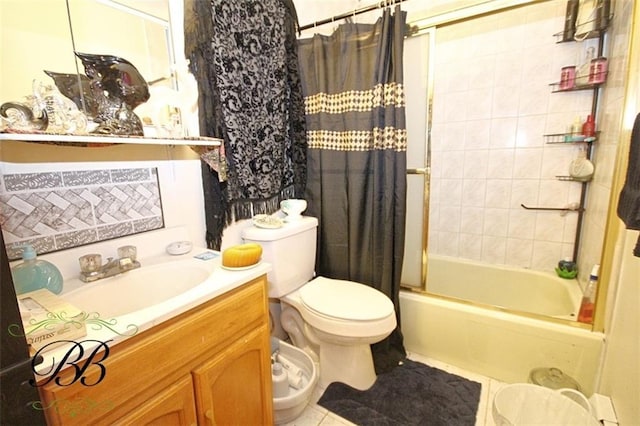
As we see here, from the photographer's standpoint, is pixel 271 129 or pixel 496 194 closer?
pixel 271 129

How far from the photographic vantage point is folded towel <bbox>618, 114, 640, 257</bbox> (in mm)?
712

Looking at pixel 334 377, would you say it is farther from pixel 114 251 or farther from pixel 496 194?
pixel 496 194

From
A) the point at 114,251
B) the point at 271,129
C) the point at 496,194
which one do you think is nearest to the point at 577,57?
the point at 496,194

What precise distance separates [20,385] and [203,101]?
104 cm

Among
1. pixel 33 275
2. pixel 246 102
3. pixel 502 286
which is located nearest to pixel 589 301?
pixel 502 286

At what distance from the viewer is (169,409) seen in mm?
758

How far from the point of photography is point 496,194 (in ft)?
6.86

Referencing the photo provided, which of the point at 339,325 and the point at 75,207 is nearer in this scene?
the point at 75,207

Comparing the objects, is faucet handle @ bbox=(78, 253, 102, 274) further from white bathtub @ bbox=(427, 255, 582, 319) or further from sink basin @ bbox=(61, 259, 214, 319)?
white bathtub @ bbox=(427, 255, 582, 319)

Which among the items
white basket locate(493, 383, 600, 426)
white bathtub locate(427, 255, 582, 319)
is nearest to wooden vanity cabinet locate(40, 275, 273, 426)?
white basket locate(493, 383, 600, 426)

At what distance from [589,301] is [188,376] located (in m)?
1.65

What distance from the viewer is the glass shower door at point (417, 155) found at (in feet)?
5.09

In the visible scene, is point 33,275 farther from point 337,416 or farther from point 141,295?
point 337,416

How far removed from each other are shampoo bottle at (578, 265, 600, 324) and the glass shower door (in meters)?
0.70
